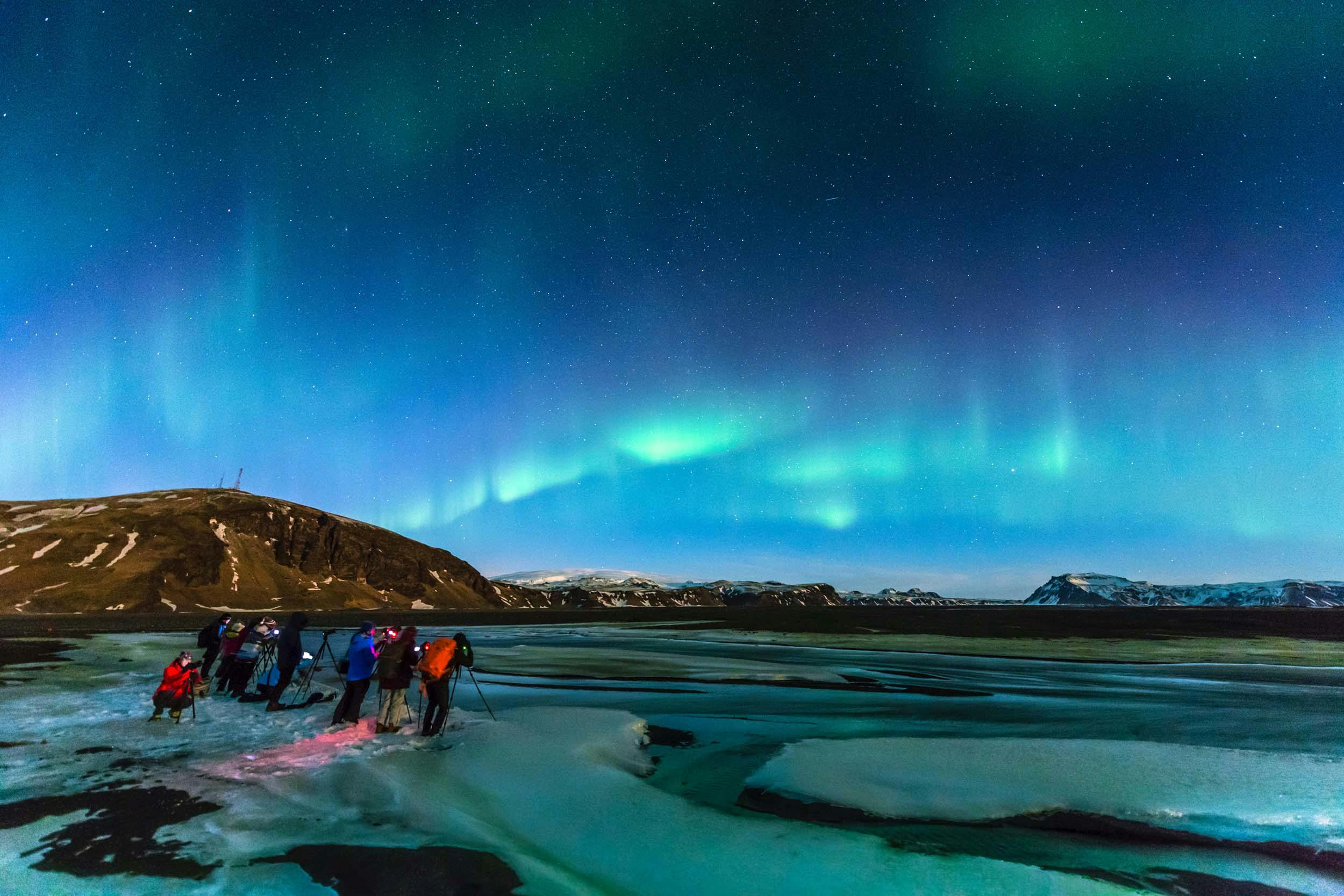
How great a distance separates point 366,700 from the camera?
55.3 ft

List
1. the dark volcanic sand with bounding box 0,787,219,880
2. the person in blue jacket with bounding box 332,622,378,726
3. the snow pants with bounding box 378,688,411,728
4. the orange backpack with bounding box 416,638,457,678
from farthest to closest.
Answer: the person in blue jacket with bounding box 332,622,378,726 < the snow pants with bounding box 378,688,411,728 < the orange backpack with bounding box 416,638,457,678 < the dark volcanic sand with bounding box 0,787,219,880

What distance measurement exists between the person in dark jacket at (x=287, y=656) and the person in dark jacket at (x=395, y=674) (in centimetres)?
379

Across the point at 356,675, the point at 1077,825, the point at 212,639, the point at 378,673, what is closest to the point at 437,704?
the point at 378,673

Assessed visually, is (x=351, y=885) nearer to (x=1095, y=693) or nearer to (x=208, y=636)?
(x=208, y=636)

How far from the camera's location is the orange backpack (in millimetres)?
12289

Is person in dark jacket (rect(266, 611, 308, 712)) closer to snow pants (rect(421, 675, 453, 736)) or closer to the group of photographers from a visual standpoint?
the group of photographers

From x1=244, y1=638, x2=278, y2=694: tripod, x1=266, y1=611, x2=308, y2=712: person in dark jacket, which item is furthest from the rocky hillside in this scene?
x1=266, y1=611, x2=308, y2=712: person in dark jacket

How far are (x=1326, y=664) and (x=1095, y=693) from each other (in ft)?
83.8

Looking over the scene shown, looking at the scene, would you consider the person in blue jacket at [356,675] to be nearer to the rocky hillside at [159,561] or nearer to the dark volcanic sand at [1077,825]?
the dark volcanic sand at [1077,825]

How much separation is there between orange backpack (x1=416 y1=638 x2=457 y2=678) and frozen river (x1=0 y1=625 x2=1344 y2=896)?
1.32m

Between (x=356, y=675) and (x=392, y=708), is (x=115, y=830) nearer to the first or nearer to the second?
(x=392, y=708)

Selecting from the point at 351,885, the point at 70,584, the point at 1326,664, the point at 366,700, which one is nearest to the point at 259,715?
the point at 366,700

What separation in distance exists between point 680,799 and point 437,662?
588 cm

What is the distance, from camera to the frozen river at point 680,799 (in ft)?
21.2
